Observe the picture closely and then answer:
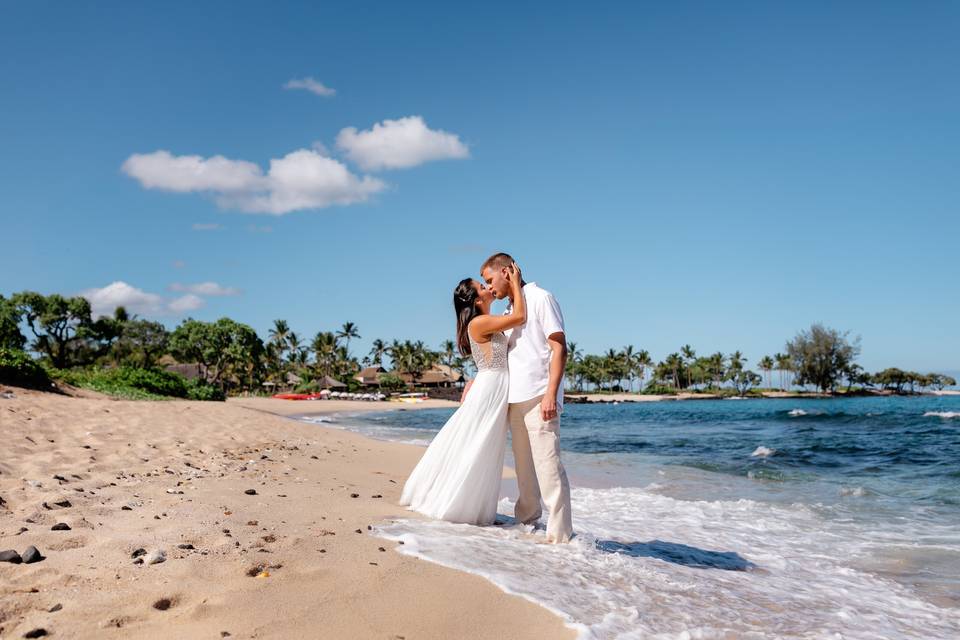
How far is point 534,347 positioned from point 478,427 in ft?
2.65

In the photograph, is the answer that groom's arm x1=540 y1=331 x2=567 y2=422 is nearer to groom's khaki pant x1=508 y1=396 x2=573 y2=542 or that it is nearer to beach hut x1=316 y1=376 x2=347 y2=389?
groom's khaki pant x1=508 y1=396 x2=573 y2=542

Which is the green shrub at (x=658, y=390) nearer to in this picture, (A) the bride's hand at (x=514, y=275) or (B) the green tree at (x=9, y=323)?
(B) the green tree at (x=9, y=323)

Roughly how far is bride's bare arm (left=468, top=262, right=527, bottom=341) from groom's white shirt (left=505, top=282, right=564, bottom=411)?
0.23 feet

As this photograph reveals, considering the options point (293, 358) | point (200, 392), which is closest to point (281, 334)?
point (293, 358)

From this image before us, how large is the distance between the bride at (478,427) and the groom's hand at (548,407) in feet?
1.61

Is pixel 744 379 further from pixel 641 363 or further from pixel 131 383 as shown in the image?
pixel 131 383

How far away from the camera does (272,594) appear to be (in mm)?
2859

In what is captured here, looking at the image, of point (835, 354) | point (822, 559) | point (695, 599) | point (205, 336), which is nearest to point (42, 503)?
point (695, 599)

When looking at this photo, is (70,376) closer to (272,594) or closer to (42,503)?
(42,503)

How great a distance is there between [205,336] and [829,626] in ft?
234

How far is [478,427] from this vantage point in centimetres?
500

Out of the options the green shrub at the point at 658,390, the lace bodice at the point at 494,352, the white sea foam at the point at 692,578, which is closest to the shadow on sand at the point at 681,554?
the white sea foam at the point at 692,578

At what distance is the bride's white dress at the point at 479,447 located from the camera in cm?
495

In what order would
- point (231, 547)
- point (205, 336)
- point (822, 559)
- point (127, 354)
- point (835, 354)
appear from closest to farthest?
point (231, 547)
point (822, 559)
point (205, 336)
point (127, 354)
point (835, 354)
